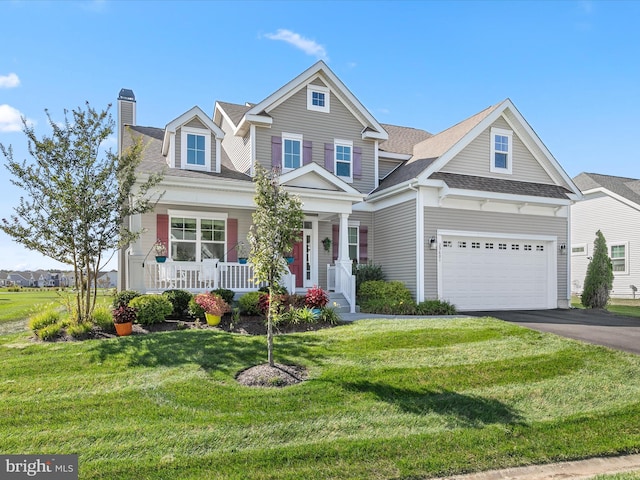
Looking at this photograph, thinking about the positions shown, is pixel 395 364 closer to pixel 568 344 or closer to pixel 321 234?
pixel 568 344

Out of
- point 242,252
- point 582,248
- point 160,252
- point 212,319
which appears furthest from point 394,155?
point 582,248

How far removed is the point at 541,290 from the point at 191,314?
40.7 feet

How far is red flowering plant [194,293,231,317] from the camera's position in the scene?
9587 mm

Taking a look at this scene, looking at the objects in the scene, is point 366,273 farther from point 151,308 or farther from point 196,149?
point 151,308

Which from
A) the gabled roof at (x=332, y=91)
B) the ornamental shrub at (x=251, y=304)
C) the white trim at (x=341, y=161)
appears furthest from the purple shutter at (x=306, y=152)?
the ornamental shrub at (x=251, y=304)

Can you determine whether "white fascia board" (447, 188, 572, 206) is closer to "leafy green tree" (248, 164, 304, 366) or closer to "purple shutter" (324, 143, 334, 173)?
"purple shutter" (324, 143, 334, 173)

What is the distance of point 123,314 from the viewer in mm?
8711

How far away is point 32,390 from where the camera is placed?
18.2 feet

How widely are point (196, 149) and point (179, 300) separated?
5724 millimetres

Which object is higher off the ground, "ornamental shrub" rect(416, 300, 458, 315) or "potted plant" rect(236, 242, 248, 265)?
"potted plant" rect(236, 242, 248, 265)

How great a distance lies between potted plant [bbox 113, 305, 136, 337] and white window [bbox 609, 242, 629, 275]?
23.8 metres

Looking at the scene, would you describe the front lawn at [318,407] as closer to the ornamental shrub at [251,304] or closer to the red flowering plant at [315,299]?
the ornamental shrub at [251,304]

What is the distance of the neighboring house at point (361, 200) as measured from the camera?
A: 43.3 feet

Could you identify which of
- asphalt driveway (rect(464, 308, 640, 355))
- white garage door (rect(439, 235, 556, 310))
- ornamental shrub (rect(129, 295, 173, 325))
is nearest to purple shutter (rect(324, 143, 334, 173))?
white garage door (rect(439, 235, 556, 310))
